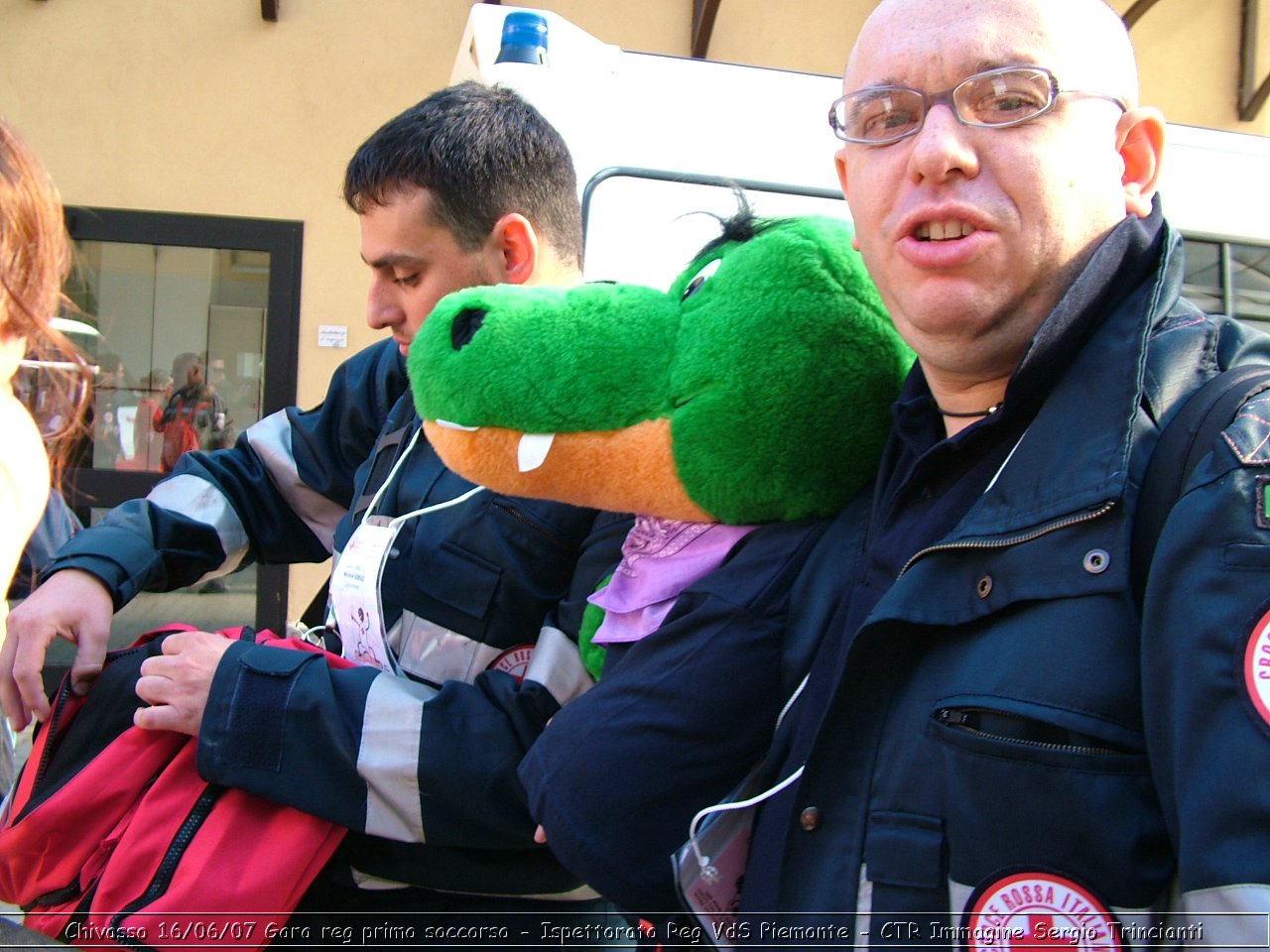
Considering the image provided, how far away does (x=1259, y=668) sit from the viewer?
79cm

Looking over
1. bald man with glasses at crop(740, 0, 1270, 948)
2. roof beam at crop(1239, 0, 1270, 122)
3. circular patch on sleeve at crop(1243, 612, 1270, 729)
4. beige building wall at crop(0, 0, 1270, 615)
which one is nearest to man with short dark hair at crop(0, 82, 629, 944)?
bald man with glasses at crop(740, 0, 1270, 948)

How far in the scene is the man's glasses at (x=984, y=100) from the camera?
3.47 feet

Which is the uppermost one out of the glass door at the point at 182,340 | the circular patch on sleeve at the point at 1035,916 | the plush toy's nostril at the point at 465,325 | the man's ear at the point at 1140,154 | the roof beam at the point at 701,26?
the roof beam at the point at 701,26

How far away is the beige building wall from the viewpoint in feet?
19.9

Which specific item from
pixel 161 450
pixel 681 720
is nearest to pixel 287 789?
pixel 681 720

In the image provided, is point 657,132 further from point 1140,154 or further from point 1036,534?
point 1036,534

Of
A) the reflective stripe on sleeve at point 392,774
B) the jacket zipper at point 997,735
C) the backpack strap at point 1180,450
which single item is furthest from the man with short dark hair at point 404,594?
the backpack strap at point 1180,450

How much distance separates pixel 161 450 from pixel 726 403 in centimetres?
583

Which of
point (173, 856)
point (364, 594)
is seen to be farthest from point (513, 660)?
point (173, 856)

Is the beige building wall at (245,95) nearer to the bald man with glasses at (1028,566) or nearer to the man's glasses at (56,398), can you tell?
the man's glasses at (56,398)

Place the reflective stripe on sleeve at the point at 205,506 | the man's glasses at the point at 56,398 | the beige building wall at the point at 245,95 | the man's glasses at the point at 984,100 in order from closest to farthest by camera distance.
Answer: the man's glasses at the point at 984,100 < the man's glasses at the point at 56,398 < the reflective stripe on sleeve at the point at 205,506 < the beige building wall at the point at 245,95

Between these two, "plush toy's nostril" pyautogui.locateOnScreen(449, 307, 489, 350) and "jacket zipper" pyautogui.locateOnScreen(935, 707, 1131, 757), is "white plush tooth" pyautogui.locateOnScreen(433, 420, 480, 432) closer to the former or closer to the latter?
"plush toy's nostril" pyautogui.locateOnScreen(449, 307, 489, 350)

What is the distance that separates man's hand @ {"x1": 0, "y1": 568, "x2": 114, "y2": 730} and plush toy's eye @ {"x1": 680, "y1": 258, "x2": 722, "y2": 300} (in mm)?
1159

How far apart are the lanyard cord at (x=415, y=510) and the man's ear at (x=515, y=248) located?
0.35 metres
